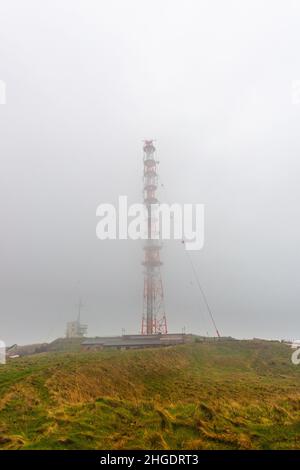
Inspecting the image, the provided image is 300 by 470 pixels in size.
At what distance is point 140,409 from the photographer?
52.5 ft

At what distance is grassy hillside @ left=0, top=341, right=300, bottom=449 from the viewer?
39.5 feet

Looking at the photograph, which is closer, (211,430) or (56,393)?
(211,430)

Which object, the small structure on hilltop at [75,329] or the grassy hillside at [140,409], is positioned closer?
the grassy hillside at [140,409]

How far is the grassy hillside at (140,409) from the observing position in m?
12.0

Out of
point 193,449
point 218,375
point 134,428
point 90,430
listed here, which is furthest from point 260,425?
point 218,375

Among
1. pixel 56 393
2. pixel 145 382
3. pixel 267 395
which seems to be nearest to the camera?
pixel 56 393

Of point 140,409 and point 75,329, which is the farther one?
point 75,329

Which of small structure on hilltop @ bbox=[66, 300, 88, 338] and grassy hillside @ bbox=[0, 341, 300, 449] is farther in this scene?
small structure on hilltop @ bbox=[66, 300, 88, 338]

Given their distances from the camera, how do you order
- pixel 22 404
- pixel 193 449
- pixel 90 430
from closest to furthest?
pixel 193 449
pixel 90 430
pixel 22 404

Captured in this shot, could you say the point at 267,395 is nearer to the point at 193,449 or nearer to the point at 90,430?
the point at 193,449

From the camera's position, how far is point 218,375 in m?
31.1
